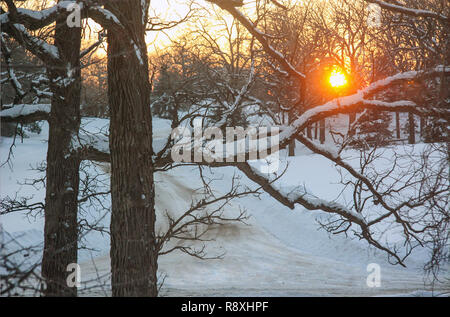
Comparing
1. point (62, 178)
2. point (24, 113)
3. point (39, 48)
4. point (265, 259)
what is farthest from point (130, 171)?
point (265, 259)

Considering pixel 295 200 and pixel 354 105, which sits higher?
pixel 354 105

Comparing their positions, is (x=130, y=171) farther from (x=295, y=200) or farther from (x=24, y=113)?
(x=295, y=200)

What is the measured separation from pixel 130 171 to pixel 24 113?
7.00 feet

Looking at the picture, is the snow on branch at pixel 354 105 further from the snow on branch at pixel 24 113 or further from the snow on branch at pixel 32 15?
the snow on branch at pixel 32 15

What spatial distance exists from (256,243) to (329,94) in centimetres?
610

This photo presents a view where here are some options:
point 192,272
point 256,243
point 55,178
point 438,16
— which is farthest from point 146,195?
point 256,243

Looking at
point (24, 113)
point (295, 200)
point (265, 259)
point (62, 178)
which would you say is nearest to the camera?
point (24, 113)

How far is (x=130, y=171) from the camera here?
566cm

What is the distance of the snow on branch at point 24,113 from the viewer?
251 inches

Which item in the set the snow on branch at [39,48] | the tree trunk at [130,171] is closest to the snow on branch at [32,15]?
the snow on branch at [39,48]

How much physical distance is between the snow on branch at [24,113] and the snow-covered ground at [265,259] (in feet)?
5.61

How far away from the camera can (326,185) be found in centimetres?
2322
